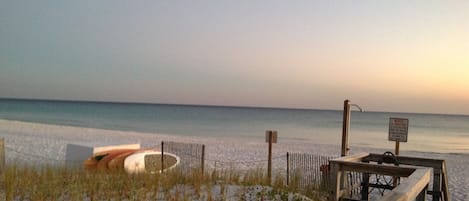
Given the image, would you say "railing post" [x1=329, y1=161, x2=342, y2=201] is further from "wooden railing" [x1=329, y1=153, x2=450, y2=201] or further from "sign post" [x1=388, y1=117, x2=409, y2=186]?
"sign post" [x1=388, y1=117, x2=409, y2=186]

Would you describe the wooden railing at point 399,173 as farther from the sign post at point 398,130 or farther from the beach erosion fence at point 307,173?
the sign post at point 398,130

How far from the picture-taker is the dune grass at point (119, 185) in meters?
6.51

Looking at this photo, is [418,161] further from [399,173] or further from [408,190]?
[408,190]

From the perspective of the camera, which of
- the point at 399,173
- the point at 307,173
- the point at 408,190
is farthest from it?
the point at 307,173

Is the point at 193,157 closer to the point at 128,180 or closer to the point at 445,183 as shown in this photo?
the point at 128,180

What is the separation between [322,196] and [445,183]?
6.50 feet

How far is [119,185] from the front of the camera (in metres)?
7.13

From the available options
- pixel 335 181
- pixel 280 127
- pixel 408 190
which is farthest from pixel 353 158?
pixel 280 127

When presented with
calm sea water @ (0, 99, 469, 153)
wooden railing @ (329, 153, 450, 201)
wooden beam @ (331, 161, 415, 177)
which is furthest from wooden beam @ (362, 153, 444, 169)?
calm sea water @ (0, 99, 469, 153)

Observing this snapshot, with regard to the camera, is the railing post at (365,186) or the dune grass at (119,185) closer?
the dune grass at (119,185)

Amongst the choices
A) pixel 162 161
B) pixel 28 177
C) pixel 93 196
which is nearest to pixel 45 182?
pixel 28 177

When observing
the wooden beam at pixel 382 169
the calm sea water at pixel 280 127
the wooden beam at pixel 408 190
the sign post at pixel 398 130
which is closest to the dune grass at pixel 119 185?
the wooden beam at pixel 382 169

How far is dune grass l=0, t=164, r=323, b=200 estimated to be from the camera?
6.51m

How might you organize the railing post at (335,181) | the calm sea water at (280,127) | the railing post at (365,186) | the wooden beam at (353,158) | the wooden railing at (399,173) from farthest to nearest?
the calm sea water at (280,127), the railing post at (365,186), the wooden beam at (353,158), the railing post at (335,181), the wooden railing at (399,173)
